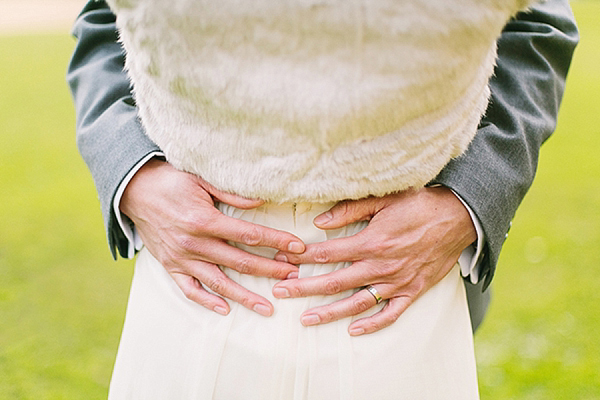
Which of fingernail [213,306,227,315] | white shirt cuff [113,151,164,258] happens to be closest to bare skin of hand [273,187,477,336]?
fingernail [213,306,227,315]

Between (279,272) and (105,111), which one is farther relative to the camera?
(105,111)

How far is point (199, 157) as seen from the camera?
103 centimetres

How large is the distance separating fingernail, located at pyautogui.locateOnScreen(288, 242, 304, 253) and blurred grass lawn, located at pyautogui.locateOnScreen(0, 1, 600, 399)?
88.6 inches

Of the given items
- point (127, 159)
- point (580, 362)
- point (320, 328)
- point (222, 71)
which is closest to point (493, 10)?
point (222, 71)

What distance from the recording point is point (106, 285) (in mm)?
3943

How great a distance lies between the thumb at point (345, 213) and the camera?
1.08 m

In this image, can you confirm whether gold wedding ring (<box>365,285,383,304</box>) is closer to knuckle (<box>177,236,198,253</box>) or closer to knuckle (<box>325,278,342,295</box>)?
knuckle (<box>325,278,342,295</box>)

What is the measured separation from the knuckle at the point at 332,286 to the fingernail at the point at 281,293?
0.07 m

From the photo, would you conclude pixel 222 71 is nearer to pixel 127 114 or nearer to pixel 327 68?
pixel 327 68

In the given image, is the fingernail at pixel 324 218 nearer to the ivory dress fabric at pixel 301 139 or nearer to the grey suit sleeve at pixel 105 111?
the ivory dress fabric at pixel 301 139

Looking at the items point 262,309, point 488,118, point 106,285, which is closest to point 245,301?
point 262,309

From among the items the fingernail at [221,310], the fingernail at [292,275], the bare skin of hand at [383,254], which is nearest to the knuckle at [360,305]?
the bare skin of hand at [383,254]

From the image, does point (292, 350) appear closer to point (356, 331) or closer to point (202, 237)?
point (356, 331)

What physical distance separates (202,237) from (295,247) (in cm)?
19
